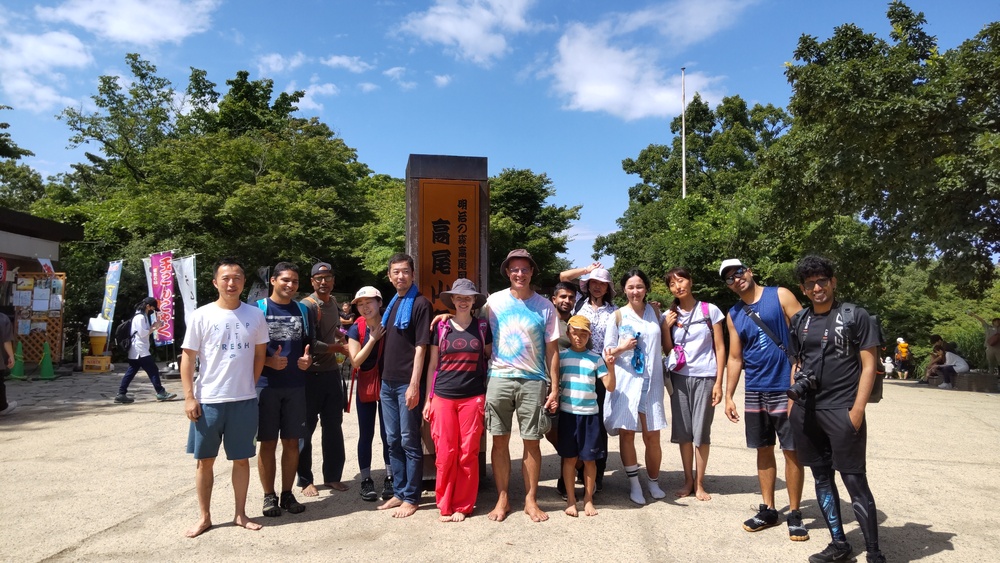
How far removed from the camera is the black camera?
3.57m

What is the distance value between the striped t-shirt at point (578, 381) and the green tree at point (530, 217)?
2097cm

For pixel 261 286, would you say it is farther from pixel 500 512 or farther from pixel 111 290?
pixel 500 512

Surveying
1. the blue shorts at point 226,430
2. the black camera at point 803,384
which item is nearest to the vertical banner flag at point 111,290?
the blue shorts at point 226,430

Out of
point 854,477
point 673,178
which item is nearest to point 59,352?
point 854,477

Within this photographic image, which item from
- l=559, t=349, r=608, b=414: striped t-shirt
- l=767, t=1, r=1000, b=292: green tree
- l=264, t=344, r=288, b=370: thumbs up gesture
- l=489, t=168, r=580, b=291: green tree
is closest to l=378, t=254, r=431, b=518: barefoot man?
l=264, t=344, r=288, b=370: thumbs up gesture

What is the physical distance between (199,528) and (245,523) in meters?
0.28

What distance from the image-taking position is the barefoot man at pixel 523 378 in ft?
14.0

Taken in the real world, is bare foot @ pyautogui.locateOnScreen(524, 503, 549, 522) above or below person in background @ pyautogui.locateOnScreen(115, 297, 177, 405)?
below

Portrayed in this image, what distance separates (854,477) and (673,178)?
32.8m

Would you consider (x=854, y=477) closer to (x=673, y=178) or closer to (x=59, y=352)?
(x=59, y=352)

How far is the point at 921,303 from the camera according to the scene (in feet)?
67.2

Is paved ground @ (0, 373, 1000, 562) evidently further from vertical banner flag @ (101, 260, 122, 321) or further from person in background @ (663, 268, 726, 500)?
vertical banner flag @ (101, 260, 122, 321)

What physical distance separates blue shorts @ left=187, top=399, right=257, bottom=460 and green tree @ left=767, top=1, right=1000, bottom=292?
11.8 meters

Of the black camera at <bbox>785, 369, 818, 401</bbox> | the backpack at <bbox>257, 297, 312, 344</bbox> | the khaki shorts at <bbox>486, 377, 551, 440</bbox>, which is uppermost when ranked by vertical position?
the backpack at <bbox>257, 297, 312, 344</bbox>
